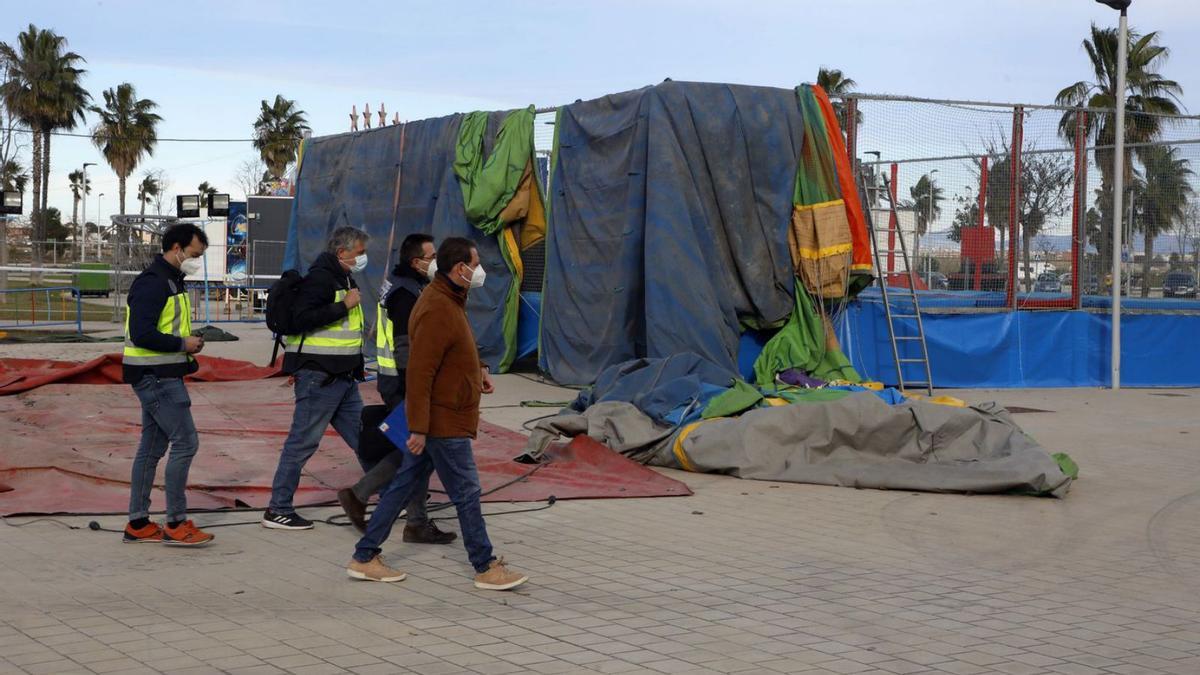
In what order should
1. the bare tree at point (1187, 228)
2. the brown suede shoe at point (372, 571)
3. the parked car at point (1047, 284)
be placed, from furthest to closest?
1. the bare tree at point (1187, 228)
2. the parked car at point (1047, 284)
3. the brown suede shoe at point (372, 571)

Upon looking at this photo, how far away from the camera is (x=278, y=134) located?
63.9 metres

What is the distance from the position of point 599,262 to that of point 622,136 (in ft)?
4.89

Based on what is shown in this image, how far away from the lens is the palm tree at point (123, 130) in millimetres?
64062

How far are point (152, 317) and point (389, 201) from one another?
12.4m

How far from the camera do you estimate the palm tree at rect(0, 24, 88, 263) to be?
2163 inches

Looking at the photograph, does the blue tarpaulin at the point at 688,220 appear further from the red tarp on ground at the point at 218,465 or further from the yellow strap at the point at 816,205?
the red tarp on ground at the point at 218,465

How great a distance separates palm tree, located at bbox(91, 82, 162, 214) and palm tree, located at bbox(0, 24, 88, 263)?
7.30 metres

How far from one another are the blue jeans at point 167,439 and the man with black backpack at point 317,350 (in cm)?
65

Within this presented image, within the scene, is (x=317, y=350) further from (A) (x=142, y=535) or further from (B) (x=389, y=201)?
→ (B) (x=389, y=201)

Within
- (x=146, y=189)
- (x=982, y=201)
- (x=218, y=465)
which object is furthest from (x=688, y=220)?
(x=146, y=189)

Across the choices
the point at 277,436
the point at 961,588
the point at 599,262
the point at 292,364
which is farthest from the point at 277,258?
the point at 961,588

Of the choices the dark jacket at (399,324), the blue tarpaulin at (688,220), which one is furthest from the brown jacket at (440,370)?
the blue tarpaulin at (688,220)

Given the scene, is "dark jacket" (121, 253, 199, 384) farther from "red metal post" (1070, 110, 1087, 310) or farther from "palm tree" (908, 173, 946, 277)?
"red metal post" (1070, 110, 1087, 310)

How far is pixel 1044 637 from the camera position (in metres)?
5.75
